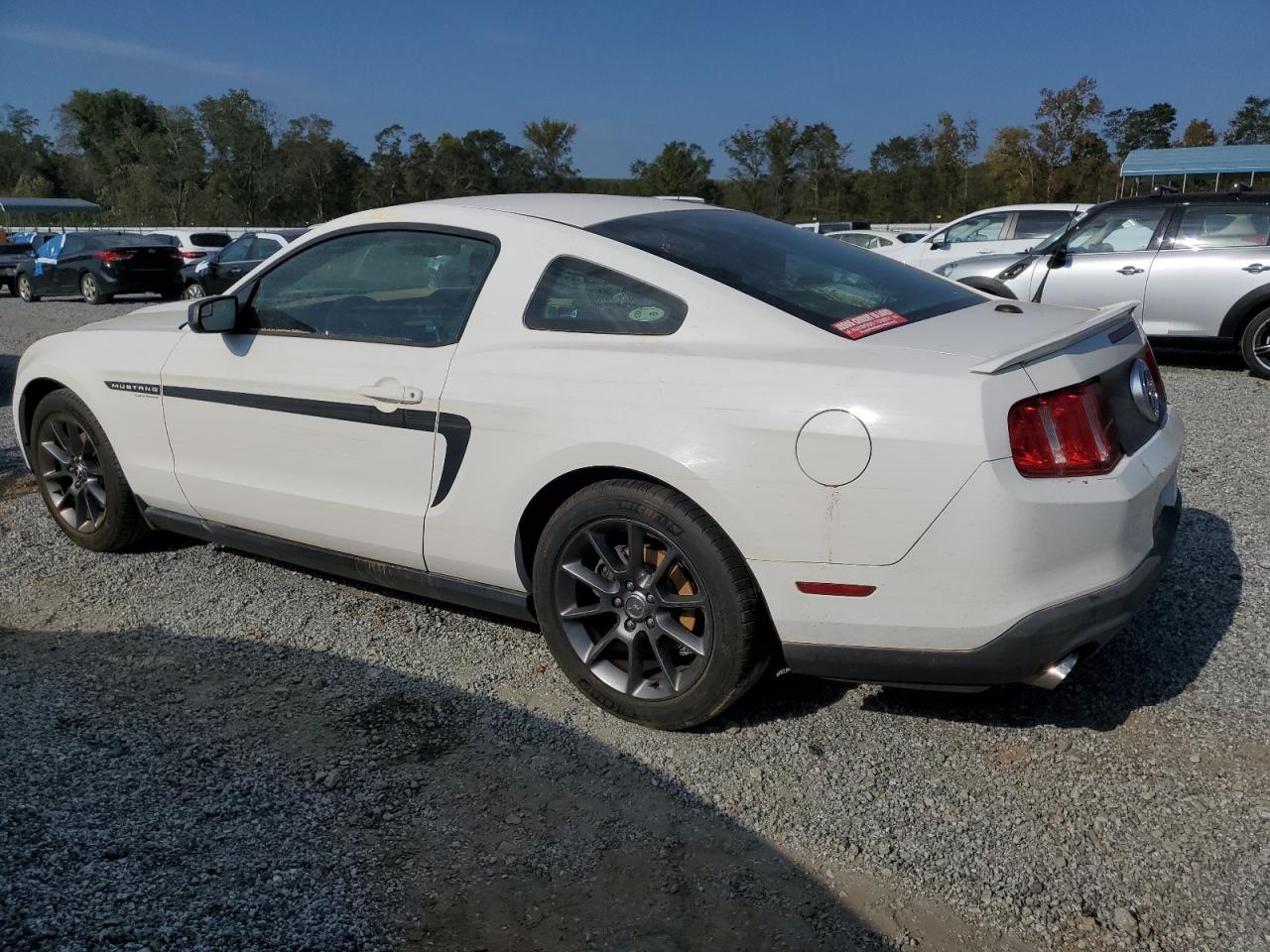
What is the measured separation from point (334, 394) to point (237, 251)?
17.6 m

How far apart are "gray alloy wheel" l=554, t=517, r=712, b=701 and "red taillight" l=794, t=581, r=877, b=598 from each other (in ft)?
0.99

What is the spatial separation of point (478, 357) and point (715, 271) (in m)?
0.81

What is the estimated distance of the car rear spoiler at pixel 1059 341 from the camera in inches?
104

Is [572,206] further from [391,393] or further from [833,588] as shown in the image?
[833,588]

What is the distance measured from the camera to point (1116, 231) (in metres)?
9.90

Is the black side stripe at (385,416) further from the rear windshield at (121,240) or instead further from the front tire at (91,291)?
the front tire at (91,291)

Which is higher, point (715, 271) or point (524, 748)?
point (715, 271)

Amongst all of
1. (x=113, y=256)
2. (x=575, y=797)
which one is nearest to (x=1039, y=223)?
(x=575, y=797)

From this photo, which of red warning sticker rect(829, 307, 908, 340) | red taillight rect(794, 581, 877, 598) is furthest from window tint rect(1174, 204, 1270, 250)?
red taillight rect(794, 581, 877, 598)

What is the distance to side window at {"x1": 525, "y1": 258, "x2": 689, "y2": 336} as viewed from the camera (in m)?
3.12

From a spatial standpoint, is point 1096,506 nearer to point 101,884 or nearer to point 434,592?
point 434,592

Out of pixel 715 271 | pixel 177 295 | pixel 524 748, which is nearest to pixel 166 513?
pixel 524 748

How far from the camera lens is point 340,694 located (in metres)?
3.53

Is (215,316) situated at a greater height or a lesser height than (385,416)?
greater
